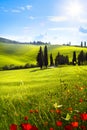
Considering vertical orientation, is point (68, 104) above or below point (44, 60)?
above

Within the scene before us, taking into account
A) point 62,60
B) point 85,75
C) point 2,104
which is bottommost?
point 62,60

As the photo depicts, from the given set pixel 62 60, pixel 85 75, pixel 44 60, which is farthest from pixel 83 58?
pixel 85 75

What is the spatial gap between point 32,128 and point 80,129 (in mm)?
851

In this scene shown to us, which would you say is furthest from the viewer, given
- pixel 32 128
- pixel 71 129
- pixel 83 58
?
pixel 83 58

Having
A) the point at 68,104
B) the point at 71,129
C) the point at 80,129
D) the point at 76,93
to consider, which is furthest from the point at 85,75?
the point at 71,129

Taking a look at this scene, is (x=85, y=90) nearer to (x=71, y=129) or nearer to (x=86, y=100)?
(x=86, y=100)

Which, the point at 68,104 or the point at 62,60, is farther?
the point at 62,60

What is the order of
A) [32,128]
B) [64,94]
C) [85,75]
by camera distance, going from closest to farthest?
1. [32,128]
2. [64,94]
3. [85,75]

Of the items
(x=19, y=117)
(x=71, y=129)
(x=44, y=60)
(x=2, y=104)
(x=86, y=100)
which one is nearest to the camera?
(x=71, y=129)

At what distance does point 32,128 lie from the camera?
117 inches

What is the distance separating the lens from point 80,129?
11.8 ft

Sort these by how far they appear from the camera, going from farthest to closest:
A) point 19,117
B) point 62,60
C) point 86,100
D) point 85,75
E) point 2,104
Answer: point 62,60
point 85,75
point 2,104
point 86,100
point 19,117

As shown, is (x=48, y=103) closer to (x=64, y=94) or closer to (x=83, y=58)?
(x=64, y=94)

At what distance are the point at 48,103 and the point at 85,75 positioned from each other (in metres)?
1.52
